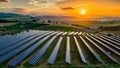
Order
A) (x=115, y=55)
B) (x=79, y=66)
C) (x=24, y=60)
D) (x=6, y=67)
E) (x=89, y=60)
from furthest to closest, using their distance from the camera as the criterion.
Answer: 1. (x=115, y=55)
2. (x=89, y=60)
3. (x=24, y=60)
4. (x=79, y=66)
5. (x=6, y=67)

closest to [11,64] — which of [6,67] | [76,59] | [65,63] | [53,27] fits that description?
[6,67]

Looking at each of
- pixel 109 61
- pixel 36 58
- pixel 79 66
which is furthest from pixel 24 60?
pixel 109 61

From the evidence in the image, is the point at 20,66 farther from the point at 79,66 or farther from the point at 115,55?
→ the point at 115,55

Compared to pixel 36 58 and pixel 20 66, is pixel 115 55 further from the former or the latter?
pixel 20 66

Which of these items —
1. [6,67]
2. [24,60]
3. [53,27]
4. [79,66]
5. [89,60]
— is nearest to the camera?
[6,67]

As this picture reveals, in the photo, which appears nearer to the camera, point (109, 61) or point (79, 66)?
point (79, 66)

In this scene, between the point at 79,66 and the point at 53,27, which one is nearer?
the point at 79,66

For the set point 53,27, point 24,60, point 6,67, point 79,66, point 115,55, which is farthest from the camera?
point 53,27

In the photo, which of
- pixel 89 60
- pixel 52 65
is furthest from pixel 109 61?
pixel 52 65

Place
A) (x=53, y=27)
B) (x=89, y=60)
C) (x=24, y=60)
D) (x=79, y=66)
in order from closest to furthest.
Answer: (x=79, y=66)
(x=24, y=60)
(x=89, y=60)
(x=53, y=27)
